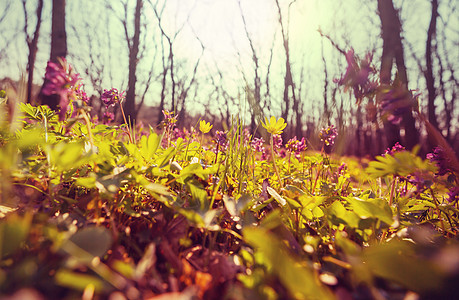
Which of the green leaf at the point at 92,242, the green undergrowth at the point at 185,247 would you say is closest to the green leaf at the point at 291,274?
the green undergrowth at the point at 185,247

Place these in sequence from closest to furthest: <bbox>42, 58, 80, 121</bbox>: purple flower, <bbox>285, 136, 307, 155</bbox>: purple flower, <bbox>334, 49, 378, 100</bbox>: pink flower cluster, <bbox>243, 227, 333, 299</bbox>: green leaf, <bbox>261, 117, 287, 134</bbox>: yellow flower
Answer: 1. <bbox>243, 227, 333, 299</bbox>: green leaf
2. <bbox>42, 58, 80, 121</bbox>: purple flower
3. <bbox>334, 49, 378, 100</bbox>: pink flower cluster
4. <bbox>261, 117, 287, 134</bbox>: yellow flower
5. <bbox>285, 136, 307, 155</bbox>: purple flower

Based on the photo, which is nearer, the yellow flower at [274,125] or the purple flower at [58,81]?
the purple flower at [58,81]

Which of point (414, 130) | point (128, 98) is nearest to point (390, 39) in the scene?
point (414, 130)

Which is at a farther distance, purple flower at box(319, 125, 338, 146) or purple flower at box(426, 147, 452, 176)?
purple flower at box(319, 125, 338, 146)

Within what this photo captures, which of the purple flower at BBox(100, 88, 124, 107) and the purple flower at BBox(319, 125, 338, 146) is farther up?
the purple flower at BBox(100, 88, 124, 107)

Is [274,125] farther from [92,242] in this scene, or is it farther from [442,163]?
[92,242]

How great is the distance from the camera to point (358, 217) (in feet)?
2.34

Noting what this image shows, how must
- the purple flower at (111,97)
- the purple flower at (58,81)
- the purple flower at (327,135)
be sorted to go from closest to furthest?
the purple flower at (58,81), the purple flower at (111,97), the purple flower at (327,135)

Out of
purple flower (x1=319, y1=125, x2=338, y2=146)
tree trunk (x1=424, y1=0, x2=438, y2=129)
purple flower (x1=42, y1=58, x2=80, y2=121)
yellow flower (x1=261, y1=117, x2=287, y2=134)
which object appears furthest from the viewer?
tree trunk (x1=424, y1=0, x2=438, y2=129)

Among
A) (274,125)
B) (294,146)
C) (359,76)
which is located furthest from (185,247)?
(294,146)

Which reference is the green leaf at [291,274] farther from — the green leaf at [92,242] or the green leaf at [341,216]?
the green leaf at [341,216]

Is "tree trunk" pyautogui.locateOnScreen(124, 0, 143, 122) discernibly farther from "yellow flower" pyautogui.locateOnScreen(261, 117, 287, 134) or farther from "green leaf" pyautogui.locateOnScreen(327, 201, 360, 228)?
"green leaf" pyautogui.locateOnScreen(327, 201, 360, 228)

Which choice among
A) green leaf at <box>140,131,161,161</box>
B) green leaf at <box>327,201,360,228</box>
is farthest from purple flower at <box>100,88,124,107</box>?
green leaf at <box>327,201,360,228</box>

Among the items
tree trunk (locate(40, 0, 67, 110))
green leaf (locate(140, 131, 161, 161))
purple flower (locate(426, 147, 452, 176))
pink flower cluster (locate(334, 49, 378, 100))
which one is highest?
tree trunk (locate(40, 0, 67, 110))
